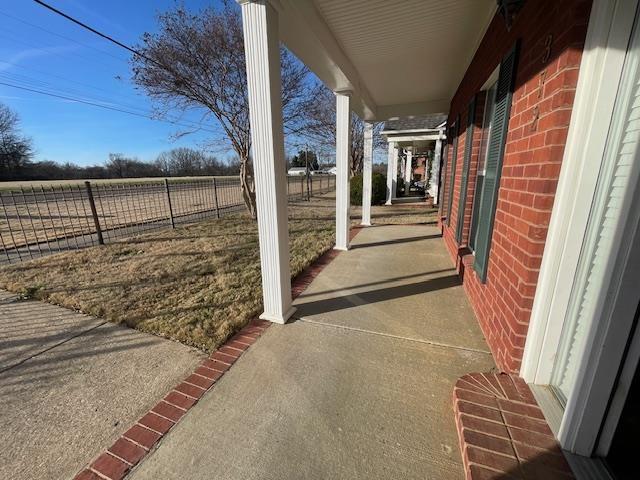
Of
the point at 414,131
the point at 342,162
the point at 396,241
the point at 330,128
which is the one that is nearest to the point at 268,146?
the point at 342,162

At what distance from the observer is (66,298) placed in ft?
10.5

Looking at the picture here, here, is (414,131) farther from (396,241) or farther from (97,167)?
(97,167)

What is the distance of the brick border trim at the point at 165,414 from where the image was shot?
1.37 metres

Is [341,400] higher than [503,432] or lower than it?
lower

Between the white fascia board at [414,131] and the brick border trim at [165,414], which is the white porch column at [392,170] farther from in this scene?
the brick border trim at [165,414]

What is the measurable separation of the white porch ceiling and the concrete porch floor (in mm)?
2725

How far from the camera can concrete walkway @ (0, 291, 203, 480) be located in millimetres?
1457

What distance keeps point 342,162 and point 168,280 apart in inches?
126

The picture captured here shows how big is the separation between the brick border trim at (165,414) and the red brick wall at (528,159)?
191cm

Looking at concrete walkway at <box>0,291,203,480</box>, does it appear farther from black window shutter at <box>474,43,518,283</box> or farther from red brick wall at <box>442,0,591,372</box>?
black window shutter at <box>474,43,518,283</box>

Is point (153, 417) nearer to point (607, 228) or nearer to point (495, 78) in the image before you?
point (607, 228)

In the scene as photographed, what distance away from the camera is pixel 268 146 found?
7.58 ft

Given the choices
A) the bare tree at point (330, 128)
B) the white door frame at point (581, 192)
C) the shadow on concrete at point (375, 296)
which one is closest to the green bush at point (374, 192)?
the bare tree at point (330, 128)

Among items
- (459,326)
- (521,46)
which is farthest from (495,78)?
(459,326)
